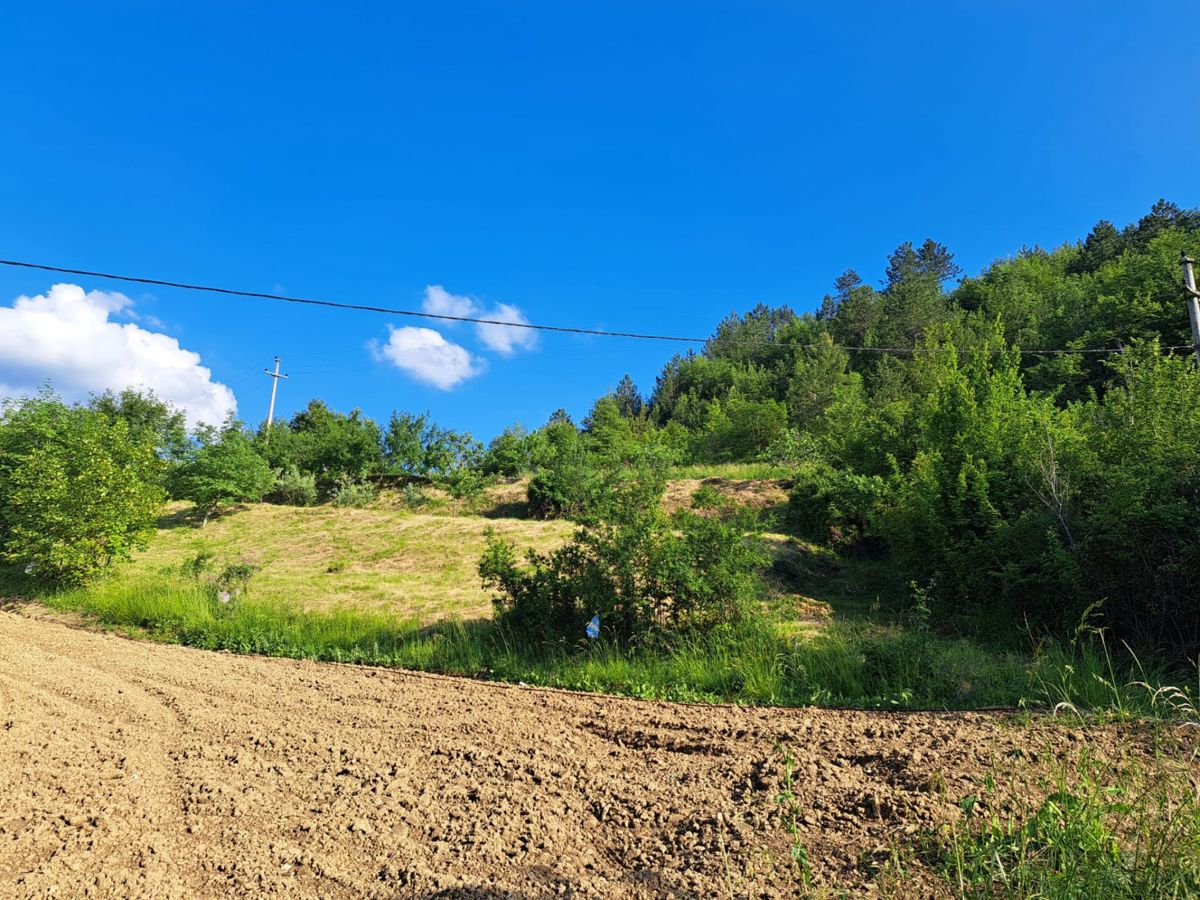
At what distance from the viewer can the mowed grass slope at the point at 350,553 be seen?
11.0 metres

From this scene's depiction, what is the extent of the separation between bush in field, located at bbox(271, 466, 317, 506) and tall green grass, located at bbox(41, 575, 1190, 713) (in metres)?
17.1

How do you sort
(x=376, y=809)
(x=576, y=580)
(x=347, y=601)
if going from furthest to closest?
1. (x=347, y=601)
2. (x=576, y=580)
3. (x=376, y=809)

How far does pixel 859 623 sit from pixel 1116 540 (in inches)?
124

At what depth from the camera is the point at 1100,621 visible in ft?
21.9

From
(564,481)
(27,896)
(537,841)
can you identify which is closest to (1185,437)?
(537,841)

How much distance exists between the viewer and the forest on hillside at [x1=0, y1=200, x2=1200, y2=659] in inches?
259

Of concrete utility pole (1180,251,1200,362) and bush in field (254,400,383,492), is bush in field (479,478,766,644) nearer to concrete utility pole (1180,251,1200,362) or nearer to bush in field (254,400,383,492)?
concrete utility pole (1180,251,1200,362)

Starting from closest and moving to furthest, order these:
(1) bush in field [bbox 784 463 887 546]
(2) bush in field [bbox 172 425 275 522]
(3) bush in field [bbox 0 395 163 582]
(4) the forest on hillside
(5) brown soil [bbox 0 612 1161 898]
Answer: (5) brown soil [bbox 0 612 1161 898]
(4) the forest on hillside
(3) bush in field [bbox 0 395 163 582]
(1) bush in field [bbox 784 463 887 546]
(2) bush in field [bbox 172 425 275 522]

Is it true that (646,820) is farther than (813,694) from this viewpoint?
No

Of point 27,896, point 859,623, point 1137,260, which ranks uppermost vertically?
point 1137,260

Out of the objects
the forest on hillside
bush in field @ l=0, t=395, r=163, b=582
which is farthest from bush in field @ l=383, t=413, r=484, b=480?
bush in field @ l=0, t=395, r=163, b=582

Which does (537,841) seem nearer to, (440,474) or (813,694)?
(813,694)

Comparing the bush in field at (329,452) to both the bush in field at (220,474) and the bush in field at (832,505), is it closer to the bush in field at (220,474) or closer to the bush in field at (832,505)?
the bush in field at (220,474)

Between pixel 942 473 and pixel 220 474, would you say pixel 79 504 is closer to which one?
pixel 220 474
